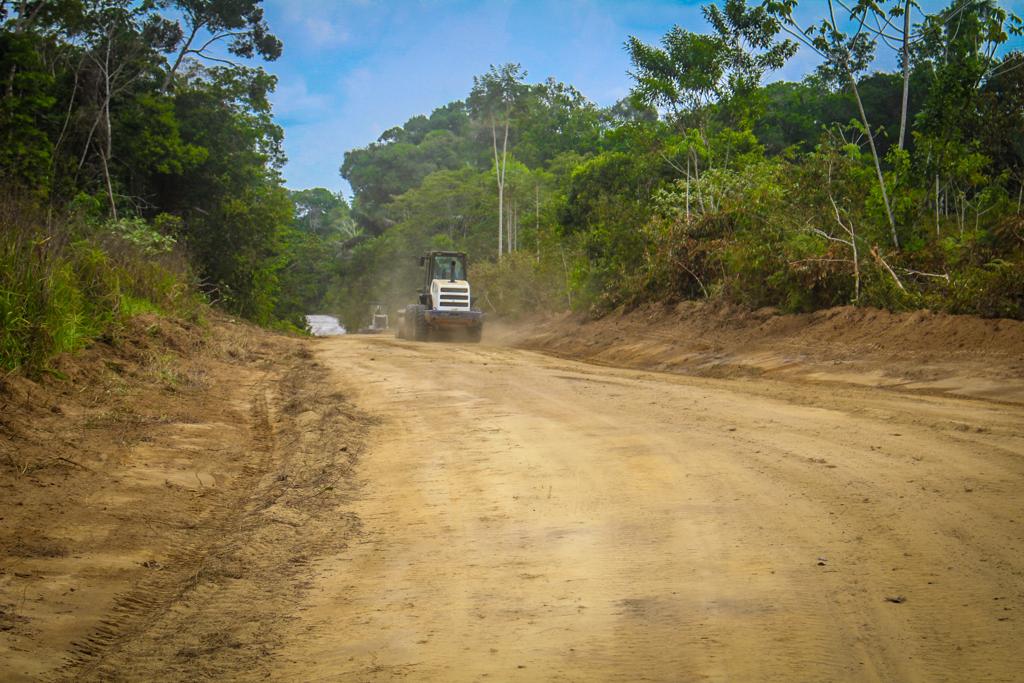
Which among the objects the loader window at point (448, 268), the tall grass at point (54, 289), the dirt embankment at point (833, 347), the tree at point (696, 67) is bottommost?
the dirt embankment at point (833, 347)

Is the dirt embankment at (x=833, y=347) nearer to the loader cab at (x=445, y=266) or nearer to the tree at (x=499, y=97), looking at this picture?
the loader cab at (x=445, y=266)

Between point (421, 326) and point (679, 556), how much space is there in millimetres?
27497

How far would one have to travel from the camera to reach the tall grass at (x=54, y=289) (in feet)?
30.8

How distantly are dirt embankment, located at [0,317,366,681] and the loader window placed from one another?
21039 millimetres

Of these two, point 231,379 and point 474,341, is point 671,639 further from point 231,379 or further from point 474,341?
point 474,341

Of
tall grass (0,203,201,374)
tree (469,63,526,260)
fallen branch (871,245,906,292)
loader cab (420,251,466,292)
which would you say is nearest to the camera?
tall grass (0,203,201,374)

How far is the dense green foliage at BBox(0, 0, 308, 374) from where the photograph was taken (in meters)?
18.4

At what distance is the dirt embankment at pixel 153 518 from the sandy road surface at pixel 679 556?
0.33 m

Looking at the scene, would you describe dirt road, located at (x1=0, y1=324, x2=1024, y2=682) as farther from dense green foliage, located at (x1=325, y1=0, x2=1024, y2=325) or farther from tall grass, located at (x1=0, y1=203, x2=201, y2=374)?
dense green foliage, located at (x1=325, y1=0, x2=1024, y2=325)

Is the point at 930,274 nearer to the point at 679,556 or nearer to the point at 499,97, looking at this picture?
the point at 679,556

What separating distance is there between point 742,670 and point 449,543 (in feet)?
7.53

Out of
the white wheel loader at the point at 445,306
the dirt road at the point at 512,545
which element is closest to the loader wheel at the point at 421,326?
the white wheel loader at the point at 445,306

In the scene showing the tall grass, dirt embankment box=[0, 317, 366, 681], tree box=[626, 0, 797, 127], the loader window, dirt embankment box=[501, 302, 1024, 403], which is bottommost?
dirt embankment box=[0, 317, 366, 681]

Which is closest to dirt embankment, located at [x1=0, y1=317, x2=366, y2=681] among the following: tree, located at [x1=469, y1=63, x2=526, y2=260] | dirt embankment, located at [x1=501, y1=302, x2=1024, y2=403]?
dirt embankment, located at [x1=501, y1=302, x2=1024, y2=403]
